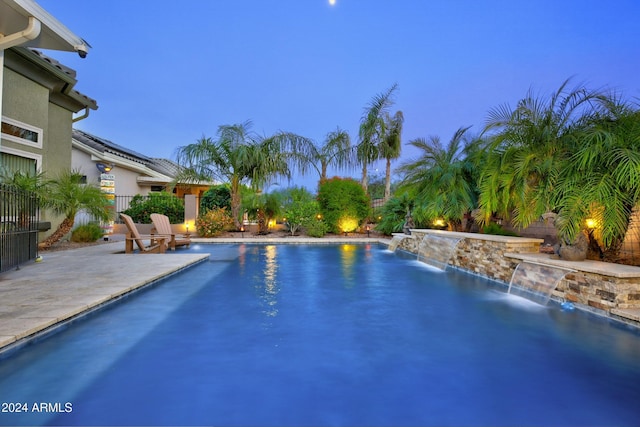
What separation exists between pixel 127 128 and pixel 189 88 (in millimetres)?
11065

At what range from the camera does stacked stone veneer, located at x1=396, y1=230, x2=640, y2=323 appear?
14.9 ft

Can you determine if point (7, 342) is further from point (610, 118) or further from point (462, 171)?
point (462, 171)

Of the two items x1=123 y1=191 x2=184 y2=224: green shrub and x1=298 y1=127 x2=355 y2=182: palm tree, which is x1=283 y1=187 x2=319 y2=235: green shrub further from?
x1=123 y1=191 x2=184 y2=224: green shrub

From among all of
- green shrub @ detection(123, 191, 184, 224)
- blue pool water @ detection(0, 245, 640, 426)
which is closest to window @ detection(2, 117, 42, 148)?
blue pool water @ detection(0, 245, 640, 426)

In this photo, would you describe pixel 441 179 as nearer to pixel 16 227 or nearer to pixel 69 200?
pixel 16 227

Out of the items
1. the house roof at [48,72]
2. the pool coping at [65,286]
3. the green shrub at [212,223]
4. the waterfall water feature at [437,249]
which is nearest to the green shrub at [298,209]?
the green shrub at [212,223]

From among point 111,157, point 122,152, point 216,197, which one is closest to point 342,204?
point 216,197

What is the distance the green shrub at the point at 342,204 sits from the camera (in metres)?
16.9

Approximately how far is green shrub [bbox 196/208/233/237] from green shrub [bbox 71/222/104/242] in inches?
158

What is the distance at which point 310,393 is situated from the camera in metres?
2.97

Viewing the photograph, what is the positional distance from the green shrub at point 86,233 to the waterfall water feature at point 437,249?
10584 millimetres

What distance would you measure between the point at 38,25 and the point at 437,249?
9.70m

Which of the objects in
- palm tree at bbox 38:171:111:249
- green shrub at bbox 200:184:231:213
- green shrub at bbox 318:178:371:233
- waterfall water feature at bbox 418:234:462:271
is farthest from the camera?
green shrub at bbox 200:184:231:213

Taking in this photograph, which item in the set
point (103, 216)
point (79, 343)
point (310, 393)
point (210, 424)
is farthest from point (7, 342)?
point (103, 216)
